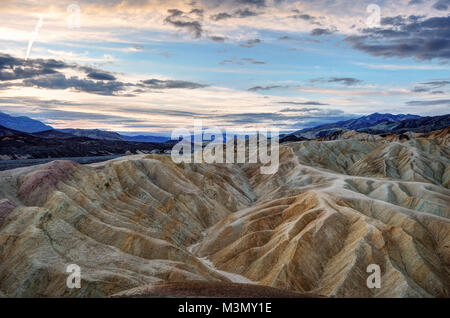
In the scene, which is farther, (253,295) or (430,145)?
(430,145)

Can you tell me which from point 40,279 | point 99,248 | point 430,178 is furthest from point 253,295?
point 430,178

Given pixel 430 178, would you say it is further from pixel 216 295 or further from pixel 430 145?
pixel 216 295

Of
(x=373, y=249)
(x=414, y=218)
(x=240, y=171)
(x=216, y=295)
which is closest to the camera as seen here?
(x=216, y=295)

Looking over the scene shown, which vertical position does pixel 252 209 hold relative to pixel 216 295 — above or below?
below
